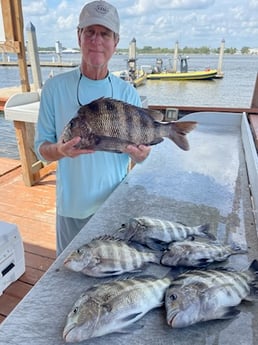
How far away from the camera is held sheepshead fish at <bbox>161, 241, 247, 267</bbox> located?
0.89 meters

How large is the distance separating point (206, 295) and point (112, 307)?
0.22 meters

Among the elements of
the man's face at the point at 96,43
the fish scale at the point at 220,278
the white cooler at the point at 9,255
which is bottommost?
the white cooler at the point at 9,255

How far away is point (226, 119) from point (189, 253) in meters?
2.51

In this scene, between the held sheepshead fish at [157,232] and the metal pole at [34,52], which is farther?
the metal pole at [34,52]

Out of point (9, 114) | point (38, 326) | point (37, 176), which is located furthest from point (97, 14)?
point (37, 176)

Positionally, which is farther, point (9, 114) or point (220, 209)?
point (9, 114)

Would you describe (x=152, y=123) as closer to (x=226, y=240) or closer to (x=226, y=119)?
(x=226, y=240)

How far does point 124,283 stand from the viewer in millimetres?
760

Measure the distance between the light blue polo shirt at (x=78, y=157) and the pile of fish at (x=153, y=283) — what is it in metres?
0.42

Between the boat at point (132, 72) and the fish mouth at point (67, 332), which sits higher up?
the fish mouth at point (67, 332)

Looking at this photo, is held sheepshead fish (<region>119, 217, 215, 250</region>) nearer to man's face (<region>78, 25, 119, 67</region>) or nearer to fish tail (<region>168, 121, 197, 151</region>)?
fish tail (<region>168, 121, 197, 151</region>)

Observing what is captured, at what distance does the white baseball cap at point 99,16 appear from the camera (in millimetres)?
1189

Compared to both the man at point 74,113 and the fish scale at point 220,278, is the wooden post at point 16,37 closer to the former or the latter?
the man at point 74,113

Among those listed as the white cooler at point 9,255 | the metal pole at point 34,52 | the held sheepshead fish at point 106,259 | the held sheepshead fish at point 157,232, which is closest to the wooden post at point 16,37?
the metal pole at point 34,52
